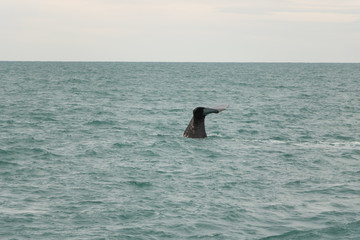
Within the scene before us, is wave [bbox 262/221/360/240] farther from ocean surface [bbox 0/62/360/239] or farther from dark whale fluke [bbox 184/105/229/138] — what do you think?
dark whale fluke [bbox 184/105/229/138]

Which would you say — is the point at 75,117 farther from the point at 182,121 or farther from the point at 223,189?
the point at 223,189

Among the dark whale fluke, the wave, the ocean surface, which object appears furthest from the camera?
the dark whale fluke

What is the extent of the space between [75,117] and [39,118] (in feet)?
9.22

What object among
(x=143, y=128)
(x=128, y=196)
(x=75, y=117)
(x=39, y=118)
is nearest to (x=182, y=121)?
(x=143, y=128)

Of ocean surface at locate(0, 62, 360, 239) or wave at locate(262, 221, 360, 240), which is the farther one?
ocean surface at locate(0, 62, 360, 239)

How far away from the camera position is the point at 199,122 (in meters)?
25.0

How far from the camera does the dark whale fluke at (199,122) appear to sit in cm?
2364

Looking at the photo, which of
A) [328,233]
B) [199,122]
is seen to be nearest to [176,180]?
[328,233]

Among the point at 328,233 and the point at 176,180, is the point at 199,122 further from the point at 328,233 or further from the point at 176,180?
the point at 328,233

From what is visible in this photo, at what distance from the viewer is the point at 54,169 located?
19.3 m

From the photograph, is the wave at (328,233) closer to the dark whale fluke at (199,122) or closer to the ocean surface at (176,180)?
the ocean surface at (176,180)

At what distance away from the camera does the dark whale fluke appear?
2364cm

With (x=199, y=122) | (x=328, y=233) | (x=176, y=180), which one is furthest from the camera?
(x=199, y=122)

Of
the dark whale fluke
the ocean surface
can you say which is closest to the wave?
the ocean surface
